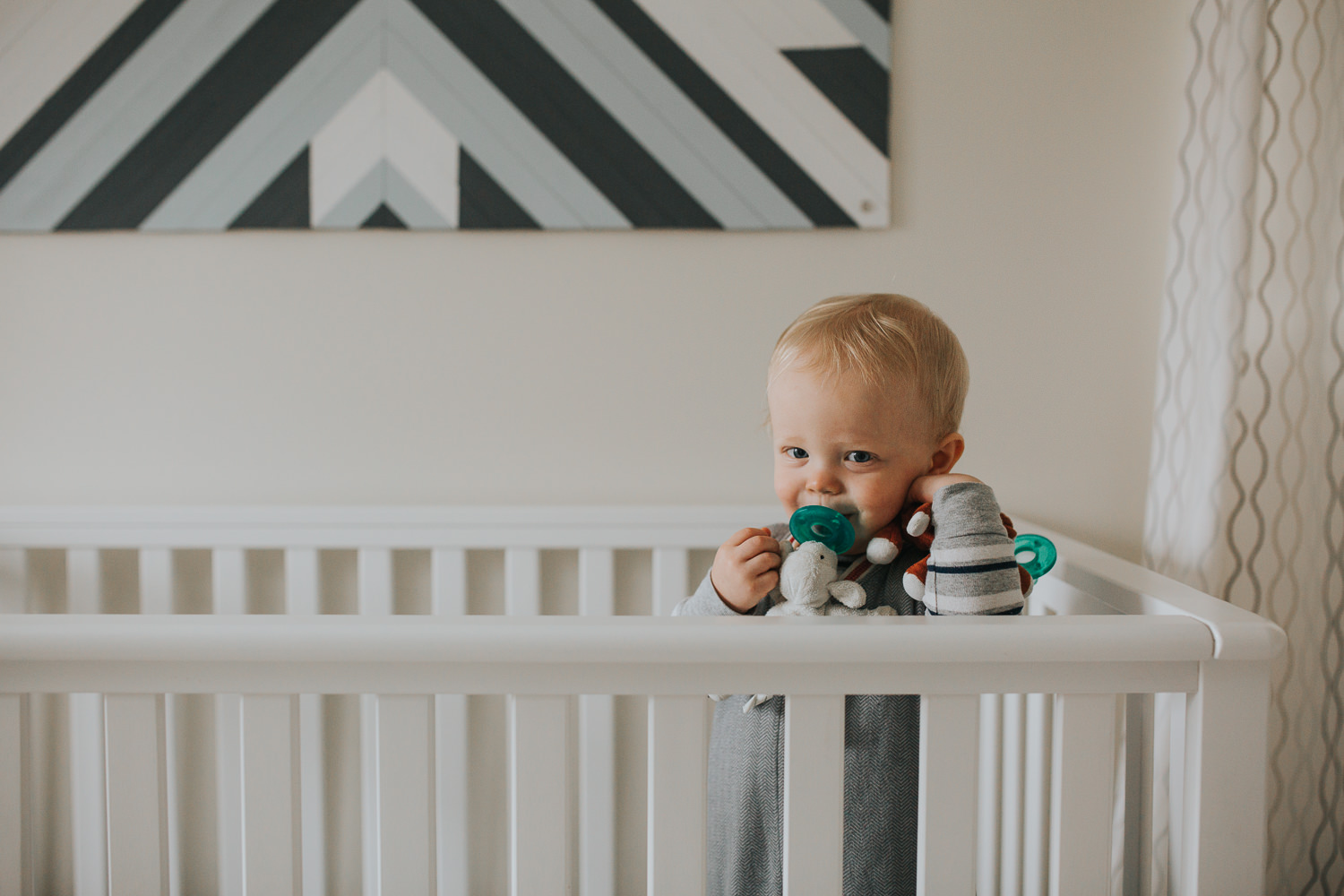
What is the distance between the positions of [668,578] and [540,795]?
21.9 inches

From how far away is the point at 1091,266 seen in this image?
108 centimetres

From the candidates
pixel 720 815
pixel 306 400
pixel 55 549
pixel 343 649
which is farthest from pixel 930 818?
pixel 55 549

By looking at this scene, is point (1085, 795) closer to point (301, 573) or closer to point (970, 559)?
point (970, 559)

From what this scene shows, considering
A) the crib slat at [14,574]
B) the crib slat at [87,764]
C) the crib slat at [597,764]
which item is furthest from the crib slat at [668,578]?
the crib slat at [14,574]

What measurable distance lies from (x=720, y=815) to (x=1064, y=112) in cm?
101

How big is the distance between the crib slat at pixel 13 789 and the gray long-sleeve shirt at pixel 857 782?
46cm

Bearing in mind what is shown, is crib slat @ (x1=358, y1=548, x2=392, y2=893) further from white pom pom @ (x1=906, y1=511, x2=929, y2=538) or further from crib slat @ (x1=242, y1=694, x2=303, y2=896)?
white pom pom @ (x1=906, y1=511, x2=929, y2=538)

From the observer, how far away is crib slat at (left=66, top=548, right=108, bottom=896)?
38.8 inches

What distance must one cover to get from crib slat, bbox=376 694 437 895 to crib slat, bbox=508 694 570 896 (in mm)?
58

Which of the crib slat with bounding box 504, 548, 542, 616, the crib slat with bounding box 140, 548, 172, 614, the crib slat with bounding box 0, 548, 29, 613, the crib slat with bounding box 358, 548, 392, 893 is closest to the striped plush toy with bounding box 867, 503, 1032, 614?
the crib slat with bounding box 504, 548, 542, 616

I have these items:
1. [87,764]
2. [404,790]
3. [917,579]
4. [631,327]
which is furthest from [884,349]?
[87,764]

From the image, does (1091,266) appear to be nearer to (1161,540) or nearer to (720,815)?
(1161,540)

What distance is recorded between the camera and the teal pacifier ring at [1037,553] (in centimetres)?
63

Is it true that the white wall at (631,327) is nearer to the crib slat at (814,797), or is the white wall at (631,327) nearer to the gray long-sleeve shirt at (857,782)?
the gray long-sleeve shirt at (857,782)
